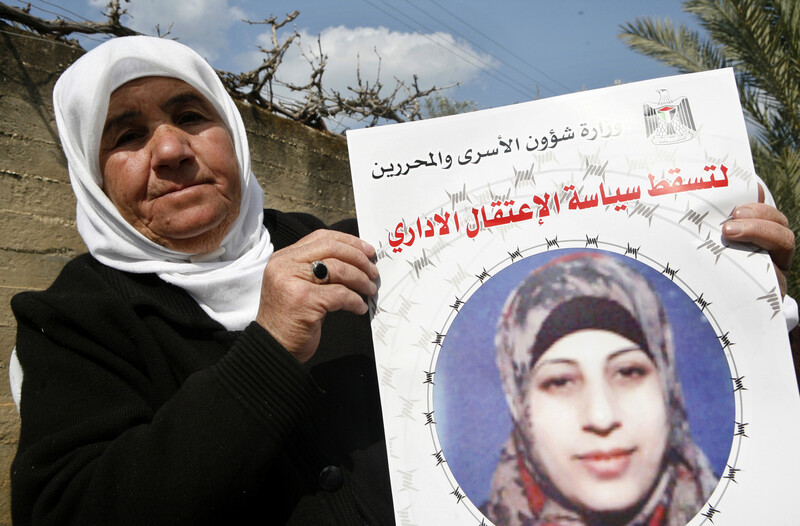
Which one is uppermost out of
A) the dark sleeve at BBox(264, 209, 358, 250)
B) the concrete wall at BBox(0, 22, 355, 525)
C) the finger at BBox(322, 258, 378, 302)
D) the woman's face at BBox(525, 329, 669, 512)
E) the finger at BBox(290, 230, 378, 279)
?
the concrete wall at BBox(0, 22, 355, 525)

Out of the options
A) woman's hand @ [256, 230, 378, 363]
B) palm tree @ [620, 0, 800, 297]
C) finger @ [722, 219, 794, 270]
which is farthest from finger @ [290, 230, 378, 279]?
palm tree @ [620, 0, 800, 297]

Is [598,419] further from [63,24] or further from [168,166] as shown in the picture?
[63,24]

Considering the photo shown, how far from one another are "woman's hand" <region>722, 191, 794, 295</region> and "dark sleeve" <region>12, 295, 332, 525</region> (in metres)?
0.89

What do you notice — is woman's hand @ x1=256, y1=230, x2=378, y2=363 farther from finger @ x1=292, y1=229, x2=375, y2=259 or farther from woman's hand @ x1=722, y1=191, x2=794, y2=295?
woman's hand @ x1=722, y1=191, x2=794, y2=295

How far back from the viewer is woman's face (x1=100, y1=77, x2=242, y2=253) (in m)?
1.57

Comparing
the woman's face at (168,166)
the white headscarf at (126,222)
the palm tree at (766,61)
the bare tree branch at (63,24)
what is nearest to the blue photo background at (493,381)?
the white headscarf at (126,222)

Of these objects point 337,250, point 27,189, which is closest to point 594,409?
point 337,250

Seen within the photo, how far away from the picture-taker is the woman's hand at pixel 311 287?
1.22m

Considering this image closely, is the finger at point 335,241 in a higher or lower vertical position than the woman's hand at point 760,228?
higher

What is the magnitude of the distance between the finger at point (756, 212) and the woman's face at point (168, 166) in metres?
1.23

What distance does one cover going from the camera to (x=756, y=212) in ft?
3.86

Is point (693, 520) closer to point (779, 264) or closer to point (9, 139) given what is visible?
point (779, 264)

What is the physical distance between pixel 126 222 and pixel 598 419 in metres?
1.28

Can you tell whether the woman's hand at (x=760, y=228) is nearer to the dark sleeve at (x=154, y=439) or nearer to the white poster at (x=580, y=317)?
the white poster at (x=580, y=317)
